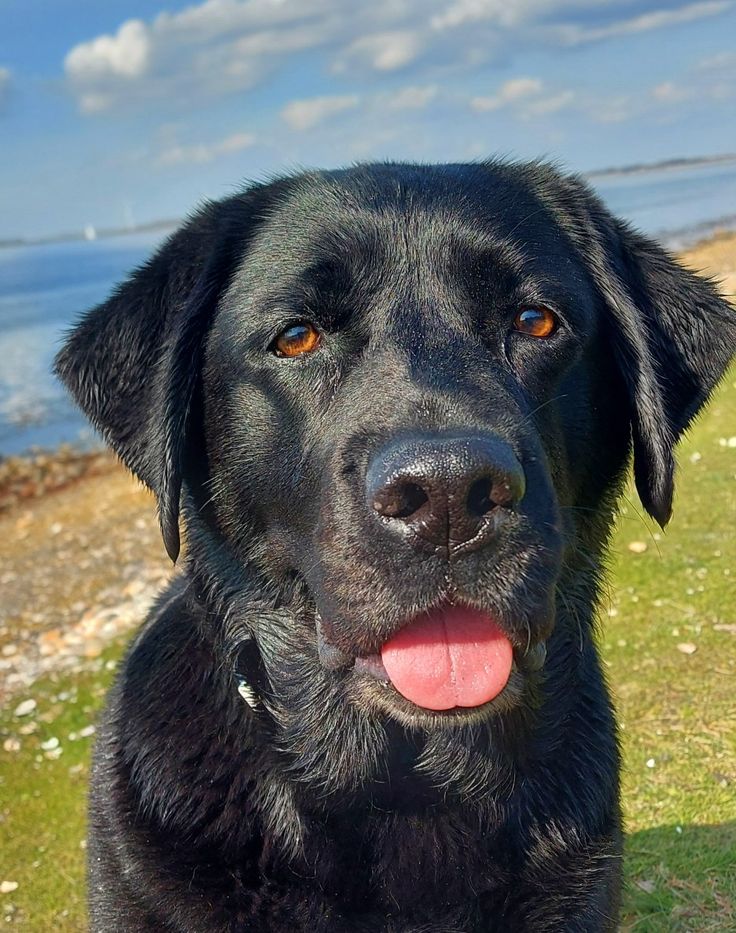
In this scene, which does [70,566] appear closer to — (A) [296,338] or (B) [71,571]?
(B) [71,571]

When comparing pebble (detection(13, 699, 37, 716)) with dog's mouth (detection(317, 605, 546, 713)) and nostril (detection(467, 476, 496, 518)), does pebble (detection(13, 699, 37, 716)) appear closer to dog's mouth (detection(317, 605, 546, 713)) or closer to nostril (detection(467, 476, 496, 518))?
dog's mouth (detection(317, 605, 546, 713))

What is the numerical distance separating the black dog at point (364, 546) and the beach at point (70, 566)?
197 centimetres

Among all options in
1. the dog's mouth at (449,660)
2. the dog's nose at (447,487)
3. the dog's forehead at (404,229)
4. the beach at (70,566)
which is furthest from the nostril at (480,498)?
the beach at (70,566)

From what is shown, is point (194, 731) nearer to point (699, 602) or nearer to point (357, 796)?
point (357, 796)

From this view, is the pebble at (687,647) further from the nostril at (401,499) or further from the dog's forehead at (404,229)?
the nostril at (401,499)

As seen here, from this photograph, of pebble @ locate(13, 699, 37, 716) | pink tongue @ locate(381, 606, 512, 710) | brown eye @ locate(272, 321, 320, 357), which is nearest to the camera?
pink tongue @ locate(381, 606, 512, 710)

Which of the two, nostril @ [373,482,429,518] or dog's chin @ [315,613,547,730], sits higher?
nostril @ [373,482,429,518]

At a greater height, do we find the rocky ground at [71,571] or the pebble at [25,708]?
the pebble at [25,708]

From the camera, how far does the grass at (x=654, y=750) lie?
3730 millimetres

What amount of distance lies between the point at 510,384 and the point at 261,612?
1004 mm

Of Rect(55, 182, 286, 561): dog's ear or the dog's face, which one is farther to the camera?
Rect(55, 182, 286, 561): dog's ear

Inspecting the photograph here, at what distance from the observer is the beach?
6.73 metres

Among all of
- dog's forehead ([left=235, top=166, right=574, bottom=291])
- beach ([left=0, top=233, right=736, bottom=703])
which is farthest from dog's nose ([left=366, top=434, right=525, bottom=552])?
beach ([left=0, top=233, right=736, bottom=703])

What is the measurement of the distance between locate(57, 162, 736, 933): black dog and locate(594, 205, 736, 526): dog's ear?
12 mm
